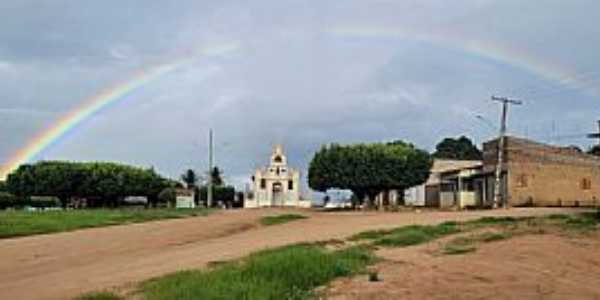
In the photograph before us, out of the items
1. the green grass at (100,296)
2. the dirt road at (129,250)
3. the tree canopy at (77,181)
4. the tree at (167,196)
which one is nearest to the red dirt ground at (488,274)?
the green grass at (100,296)

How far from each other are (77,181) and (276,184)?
1074 inches

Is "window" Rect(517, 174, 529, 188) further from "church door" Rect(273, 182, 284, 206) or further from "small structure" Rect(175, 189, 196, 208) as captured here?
"church door" Rect(273, 182, 284, 206)

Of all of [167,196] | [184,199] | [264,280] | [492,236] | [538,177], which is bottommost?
[264,280]

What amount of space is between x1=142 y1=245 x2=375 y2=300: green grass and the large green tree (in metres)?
69.3

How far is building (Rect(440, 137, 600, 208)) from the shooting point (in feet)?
286

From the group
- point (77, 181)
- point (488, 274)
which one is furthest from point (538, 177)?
point (488, 274)

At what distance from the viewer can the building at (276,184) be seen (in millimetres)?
125500

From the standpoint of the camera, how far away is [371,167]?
9244cm

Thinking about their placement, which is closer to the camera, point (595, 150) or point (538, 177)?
point (538, 177)

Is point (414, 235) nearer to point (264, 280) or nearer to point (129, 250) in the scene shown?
point (129, 250)

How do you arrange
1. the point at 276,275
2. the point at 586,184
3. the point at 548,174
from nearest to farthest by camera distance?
the point at 276,275, the point at 548,174, the point at 586,184

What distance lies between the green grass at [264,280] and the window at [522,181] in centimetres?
6663

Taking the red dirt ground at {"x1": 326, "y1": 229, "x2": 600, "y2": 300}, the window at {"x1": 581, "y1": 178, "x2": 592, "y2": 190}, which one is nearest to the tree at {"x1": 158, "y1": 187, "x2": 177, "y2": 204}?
the window at {"x1": 581, "y1": 178, "x2": 592, "y2": 190}

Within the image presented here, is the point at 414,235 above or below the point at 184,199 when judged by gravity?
below
